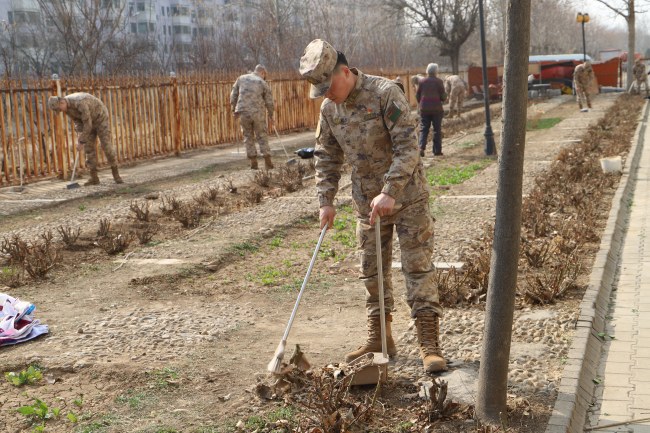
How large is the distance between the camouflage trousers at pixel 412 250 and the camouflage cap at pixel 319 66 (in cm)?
79

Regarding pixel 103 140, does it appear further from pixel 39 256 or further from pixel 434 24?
pixel 434 24

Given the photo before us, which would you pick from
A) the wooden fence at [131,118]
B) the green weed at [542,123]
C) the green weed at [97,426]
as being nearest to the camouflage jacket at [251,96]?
the wooden fence at [131,118]

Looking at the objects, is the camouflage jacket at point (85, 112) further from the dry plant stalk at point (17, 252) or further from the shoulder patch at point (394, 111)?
the shoulder patch at point (394, 111)

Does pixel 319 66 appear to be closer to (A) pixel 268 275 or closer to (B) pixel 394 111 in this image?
(B) pixel 394 111

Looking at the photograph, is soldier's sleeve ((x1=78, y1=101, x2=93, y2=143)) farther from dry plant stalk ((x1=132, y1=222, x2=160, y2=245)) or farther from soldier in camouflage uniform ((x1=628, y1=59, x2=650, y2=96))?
soldier in camouflage uniform ((x1=628, y1=59, x2=650, y2=96))

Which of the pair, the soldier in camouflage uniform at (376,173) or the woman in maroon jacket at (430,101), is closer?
the soldier in camouflage uniform at (376,173)

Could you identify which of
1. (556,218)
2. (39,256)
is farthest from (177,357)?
(556,218)

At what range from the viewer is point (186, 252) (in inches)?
341

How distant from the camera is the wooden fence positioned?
15609 millimetres

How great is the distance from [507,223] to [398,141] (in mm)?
863

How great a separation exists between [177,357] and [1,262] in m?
3.96

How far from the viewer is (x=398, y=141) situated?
4.59 metres

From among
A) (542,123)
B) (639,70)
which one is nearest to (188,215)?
(542,123)

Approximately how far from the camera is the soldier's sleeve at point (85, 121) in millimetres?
13980
